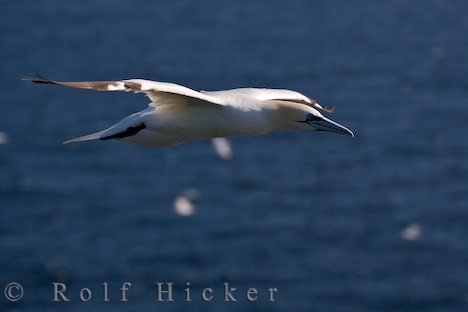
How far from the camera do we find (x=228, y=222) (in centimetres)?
3875

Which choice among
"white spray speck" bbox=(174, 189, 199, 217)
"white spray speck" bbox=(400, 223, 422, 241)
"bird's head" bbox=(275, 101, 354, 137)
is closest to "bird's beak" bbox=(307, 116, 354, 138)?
"bird's head" bbox=(275, 101, 354, 137)

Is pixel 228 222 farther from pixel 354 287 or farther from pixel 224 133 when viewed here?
pixel 224 133

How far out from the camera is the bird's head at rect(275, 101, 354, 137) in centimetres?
1397

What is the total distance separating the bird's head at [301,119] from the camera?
14.0 m

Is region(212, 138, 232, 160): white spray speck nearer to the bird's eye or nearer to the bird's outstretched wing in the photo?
the bird's eye

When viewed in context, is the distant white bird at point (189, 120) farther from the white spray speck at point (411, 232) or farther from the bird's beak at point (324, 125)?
the white spray speck at point (411, 232)

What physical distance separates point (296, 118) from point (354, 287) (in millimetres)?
22186

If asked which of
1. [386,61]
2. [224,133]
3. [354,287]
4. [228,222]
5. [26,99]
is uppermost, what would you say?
[386,61]

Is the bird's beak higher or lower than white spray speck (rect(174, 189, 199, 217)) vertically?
lower

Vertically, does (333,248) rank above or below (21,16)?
below

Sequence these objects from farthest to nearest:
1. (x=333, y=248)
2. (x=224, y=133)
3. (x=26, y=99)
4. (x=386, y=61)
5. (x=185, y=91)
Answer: (x=386, y=61)
(x=26, y=99)
(x=333, y=248)
(x=224, y=133)
(x=185, y=91)

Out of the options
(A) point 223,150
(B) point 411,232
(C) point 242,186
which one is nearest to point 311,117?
(B) point 411,232

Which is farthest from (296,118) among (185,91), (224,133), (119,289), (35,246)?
(35,246)

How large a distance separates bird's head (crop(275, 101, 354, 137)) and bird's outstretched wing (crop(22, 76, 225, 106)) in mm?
1052
